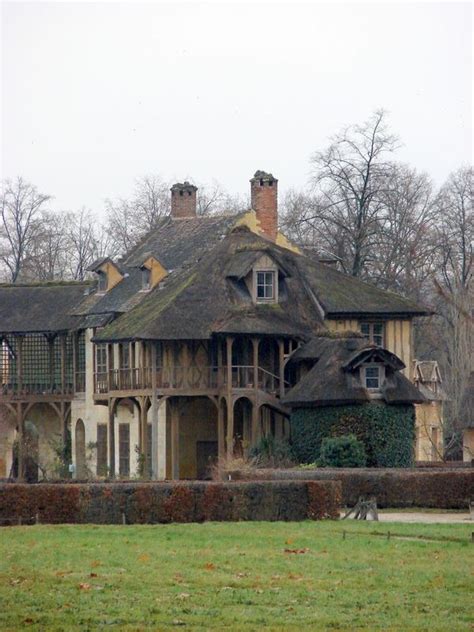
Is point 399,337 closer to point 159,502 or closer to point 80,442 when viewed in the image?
point 80,442

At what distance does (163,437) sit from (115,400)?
92.2 inches

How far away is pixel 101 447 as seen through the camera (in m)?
67.2

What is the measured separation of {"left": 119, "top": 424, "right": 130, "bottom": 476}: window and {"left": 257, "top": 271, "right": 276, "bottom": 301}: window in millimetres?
7610

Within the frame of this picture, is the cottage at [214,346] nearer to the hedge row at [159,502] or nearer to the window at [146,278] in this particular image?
the window at [146,278]

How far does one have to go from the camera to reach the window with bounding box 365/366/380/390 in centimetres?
5616

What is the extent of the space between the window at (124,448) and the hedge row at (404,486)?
20407 millimetres

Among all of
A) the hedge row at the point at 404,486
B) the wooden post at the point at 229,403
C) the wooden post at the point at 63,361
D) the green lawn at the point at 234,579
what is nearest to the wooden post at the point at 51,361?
the wooden post at the point at 63,361

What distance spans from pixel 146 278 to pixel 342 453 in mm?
15588

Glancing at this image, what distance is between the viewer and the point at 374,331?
6269cm

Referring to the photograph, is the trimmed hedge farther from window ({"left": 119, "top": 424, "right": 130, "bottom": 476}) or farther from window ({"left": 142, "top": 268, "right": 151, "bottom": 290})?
window ({"left": 142, "top": 268, "right": 151, "bottom": 290})

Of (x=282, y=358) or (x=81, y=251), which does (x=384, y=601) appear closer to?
(x=282, y=358)

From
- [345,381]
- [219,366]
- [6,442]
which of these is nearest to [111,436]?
[219,366]

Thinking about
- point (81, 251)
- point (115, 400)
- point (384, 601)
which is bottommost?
point (384, 601)

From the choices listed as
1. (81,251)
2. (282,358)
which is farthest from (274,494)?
(81,251)
